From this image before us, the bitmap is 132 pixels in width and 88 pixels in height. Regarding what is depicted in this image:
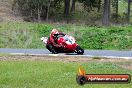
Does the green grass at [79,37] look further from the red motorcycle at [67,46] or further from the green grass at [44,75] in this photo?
the green grass at [44,75]

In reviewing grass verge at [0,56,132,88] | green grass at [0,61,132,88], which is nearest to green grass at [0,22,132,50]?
grass verge at [0,56,132,88]

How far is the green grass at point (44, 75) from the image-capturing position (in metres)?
9.28

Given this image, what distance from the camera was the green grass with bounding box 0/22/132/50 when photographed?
2567cm

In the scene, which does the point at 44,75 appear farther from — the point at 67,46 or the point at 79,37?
the point at 79,37

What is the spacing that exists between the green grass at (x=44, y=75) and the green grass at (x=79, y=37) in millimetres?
12270

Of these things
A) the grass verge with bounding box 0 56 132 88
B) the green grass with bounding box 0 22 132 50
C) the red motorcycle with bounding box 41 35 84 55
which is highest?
the grass verge with bounding box 0 56 132 88

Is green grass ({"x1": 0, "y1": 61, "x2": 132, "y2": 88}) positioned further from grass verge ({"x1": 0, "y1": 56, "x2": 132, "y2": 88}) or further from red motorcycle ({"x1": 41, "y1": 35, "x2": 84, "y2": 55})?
red motorcycle ({"x1": 41, "y1": 35, "x2": 84, "y2": 55})

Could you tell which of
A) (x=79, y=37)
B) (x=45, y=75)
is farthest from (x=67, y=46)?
(x=45, y=75)

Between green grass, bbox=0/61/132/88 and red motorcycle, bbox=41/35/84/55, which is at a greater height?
green grass, bbox=0/61/132/88

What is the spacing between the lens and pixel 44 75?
11.0m

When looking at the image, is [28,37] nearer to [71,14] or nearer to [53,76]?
[53,76]

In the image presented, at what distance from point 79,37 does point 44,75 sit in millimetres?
16733

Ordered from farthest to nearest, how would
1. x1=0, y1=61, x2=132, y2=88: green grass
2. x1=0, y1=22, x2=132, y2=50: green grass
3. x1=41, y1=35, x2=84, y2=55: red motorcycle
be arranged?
x1=0, y1=22, x2=132, y2=50: green grass, x1=41, y1=35, x2=84, y2=55: red motorcycle, x1=0, y1=61, x2=132, y2=88: green grass

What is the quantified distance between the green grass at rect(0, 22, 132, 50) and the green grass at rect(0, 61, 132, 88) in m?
12.3
